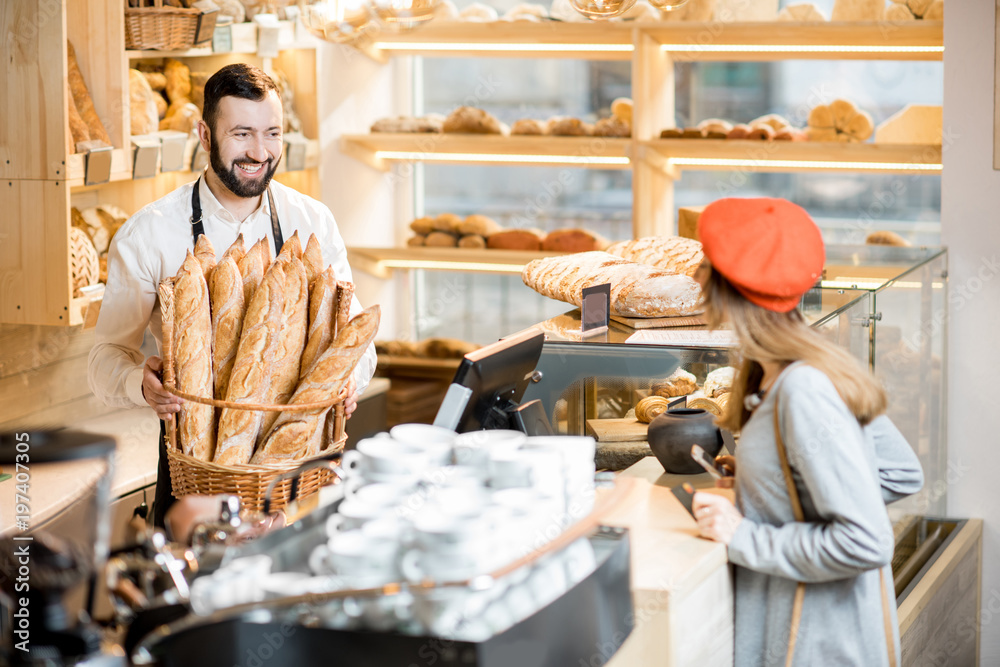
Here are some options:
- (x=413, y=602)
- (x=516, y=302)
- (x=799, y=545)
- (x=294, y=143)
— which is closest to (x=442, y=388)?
(x=516, y=302)

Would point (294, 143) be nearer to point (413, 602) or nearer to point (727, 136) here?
point (727, 136)

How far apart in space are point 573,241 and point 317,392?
7.91 ft

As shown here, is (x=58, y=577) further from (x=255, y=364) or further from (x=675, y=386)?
(x=675, y=386)

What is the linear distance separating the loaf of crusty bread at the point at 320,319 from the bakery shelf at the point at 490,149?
2.31 m

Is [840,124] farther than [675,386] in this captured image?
Yes

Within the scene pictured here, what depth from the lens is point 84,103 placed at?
2.74 meters

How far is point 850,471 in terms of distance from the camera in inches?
50.9

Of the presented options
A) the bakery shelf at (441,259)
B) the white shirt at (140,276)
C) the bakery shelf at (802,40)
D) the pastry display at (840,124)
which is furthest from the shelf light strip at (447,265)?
the white shirt at (140,276)

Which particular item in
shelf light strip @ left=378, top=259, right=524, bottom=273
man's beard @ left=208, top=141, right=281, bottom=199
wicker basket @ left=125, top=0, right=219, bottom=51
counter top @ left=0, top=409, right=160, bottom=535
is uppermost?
wicker basket @ left=125, top=0, right=219, bottom=51

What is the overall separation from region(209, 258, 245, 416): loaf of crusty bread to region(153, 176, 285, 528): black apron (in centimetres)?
25

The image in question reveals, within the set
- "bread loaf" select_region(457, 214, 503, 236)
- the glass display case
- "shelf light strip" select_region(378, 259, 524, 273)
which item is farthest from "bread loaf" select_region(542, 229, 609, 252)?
the glass display case

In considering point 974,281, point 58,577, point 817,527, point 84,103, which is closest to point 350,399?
point 817,527

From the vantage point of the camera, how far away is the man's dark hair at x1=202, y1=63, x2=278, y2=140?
2045 mm

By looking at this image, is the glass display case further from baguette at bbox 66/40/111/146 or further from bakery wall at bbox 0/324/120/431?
bakery wall at bbox 0/324/120/431
